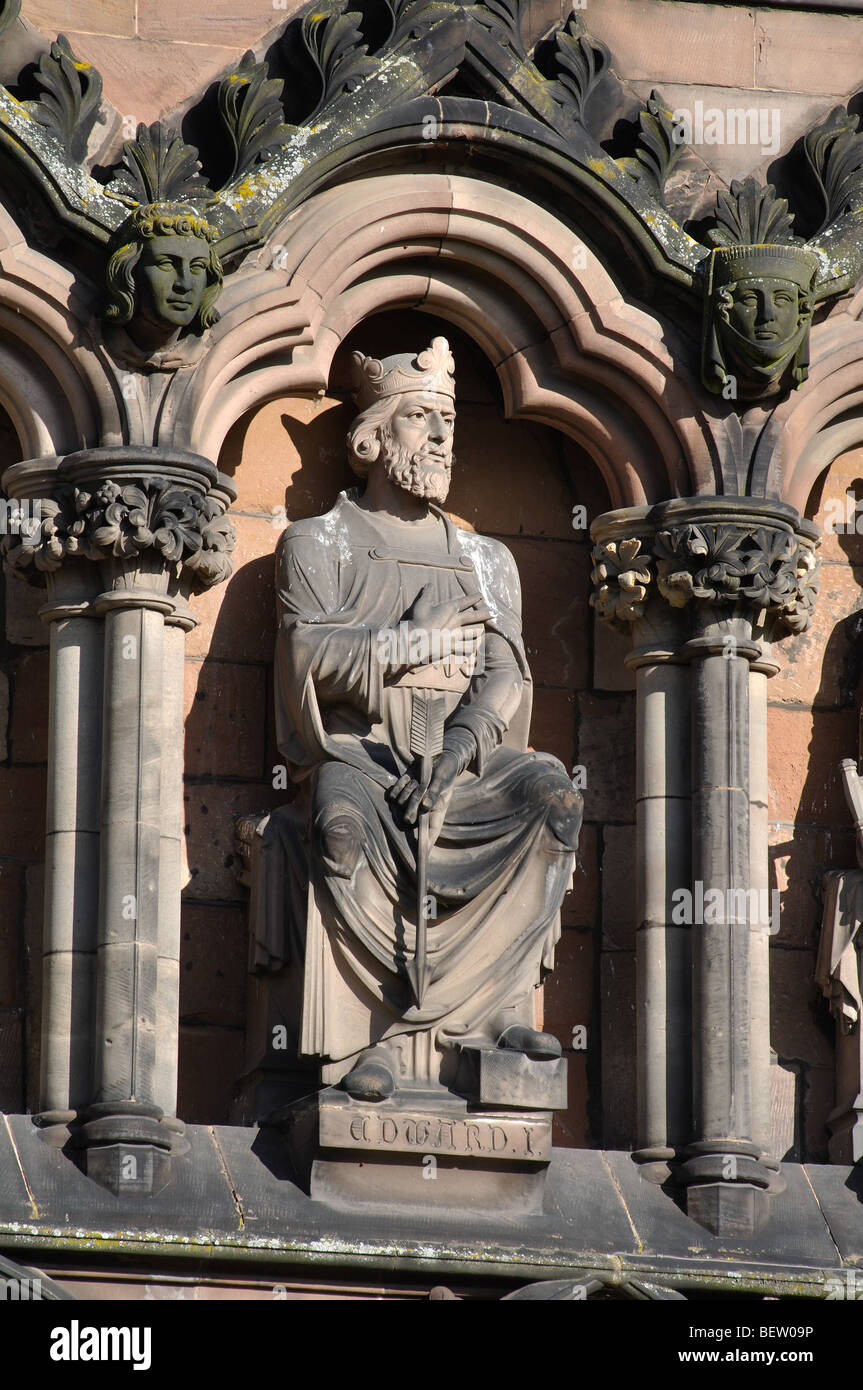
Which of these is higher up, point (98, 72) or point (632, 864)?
Result: point (98, 72)

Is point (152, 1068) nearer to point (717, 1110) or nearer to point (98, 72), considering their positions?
point (717, 1110)

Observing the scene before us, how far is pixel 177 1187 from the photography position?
516 inches

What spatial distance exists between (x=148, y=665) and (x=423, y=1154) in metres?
2.02

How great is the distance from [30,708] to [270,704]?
928mm

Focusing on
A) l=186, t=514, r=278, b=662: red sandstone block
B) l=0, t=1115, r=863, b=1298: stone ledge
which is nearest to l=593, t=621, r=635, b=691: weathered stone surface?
l=186, t=514, r=278, b=662: red sandstone block

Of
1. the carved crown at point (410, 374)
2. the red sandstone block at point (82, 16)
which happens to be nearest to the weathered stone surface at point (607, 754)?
the carved crown at point (410, 374)

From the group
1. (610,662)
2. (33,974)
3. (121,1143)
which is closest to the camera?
(121,1143)

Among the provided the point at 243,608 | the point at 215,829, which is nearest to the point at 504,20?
the point at 243,608

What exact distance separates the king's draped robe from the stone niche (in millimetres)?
403

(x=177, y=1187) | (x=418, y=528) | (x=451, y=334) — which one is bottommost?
(x=177, y=1187)

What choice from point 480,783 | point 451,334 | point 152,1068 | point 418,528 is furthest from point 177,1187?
point 451,334

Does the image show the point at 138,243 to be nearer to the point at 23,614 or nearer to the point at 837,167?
the point at 23,614

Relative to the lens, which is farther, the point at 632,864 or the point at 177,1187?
the point at 632,864

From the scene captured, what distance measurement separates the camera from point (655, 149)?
48.0 feet
